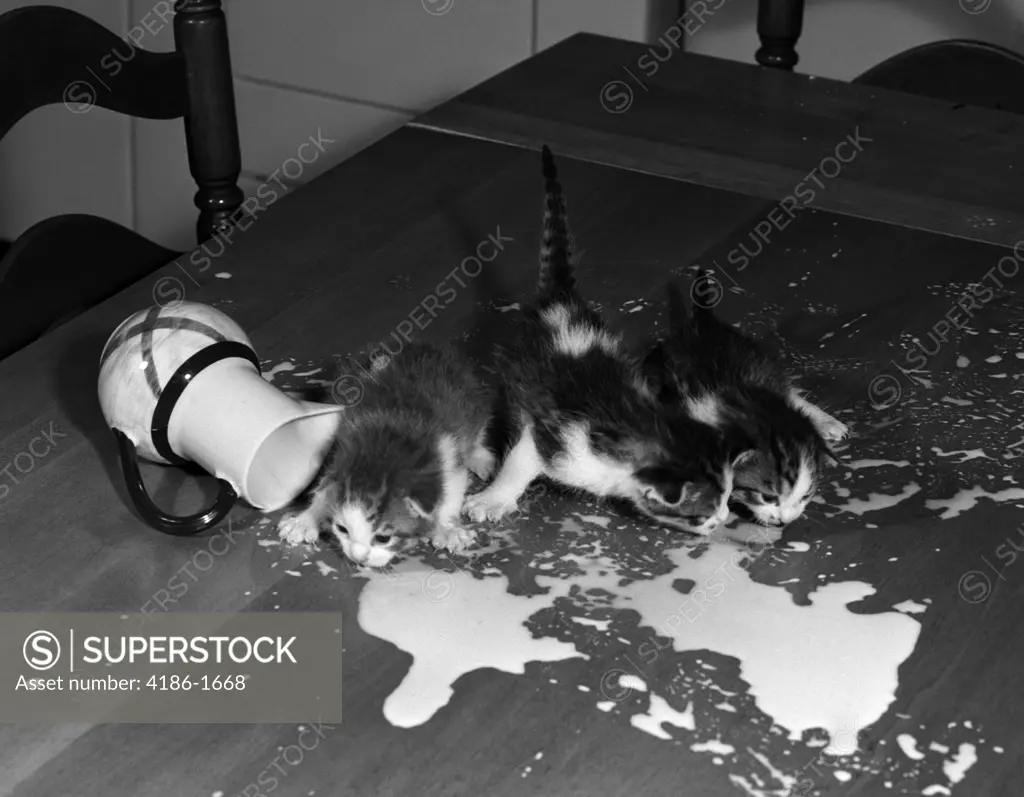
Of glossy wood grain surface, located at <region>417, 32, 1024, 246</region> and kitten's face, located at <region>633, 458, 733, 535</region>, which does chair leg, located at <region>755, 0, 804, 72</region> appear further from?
kitten's face, located at <region>633, 458, 733, 535</region>

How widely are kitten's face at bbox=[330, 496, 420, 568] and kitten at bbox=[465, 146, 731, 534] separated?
0.20 feet

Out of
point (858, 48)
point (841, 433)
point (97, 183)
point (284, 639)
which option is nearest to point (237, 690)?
point (284, 639)

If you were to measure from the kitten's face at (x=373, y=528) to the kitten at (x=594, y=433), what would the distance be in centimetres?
6

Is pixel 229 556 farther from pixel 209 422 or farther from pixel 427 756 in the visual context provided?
pixel 427 756

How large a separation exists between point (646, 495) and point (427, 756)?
0.95 feet

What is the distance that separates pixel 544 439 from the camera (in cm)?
104

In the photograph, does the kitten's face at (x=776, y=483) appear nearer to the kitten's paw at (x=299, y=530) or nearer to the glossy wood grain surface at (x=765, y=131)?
the kitten's paw at (x=299, y=530)

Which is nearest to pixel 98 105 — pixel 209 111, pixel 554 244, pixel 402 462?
pixel 209 111

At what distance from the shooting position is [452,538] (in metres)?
0.98

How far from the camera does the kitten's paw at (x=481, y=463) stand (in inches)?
42.3

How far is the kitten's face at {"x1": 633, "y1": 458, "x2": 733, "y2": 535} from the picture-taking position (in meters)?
0.97

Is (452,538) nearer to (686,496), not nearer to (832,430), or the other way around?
(686,496)

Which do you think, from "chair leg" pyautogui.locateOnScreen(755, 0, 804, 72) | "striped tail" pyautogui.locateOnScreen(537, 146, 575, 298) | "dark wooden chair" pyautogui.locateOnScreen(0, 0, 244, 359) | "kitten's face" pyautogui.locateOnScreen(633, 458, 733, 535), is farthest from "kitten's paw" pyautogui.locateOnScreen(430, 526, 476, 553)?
"chair leg" pyautogui.locateOnScreen(755, 0, 804, 72)

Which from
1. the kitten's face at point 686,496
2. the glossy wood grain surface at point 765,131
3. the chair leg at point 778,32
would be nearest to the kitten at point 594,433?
the kitten's face at point 686,496
